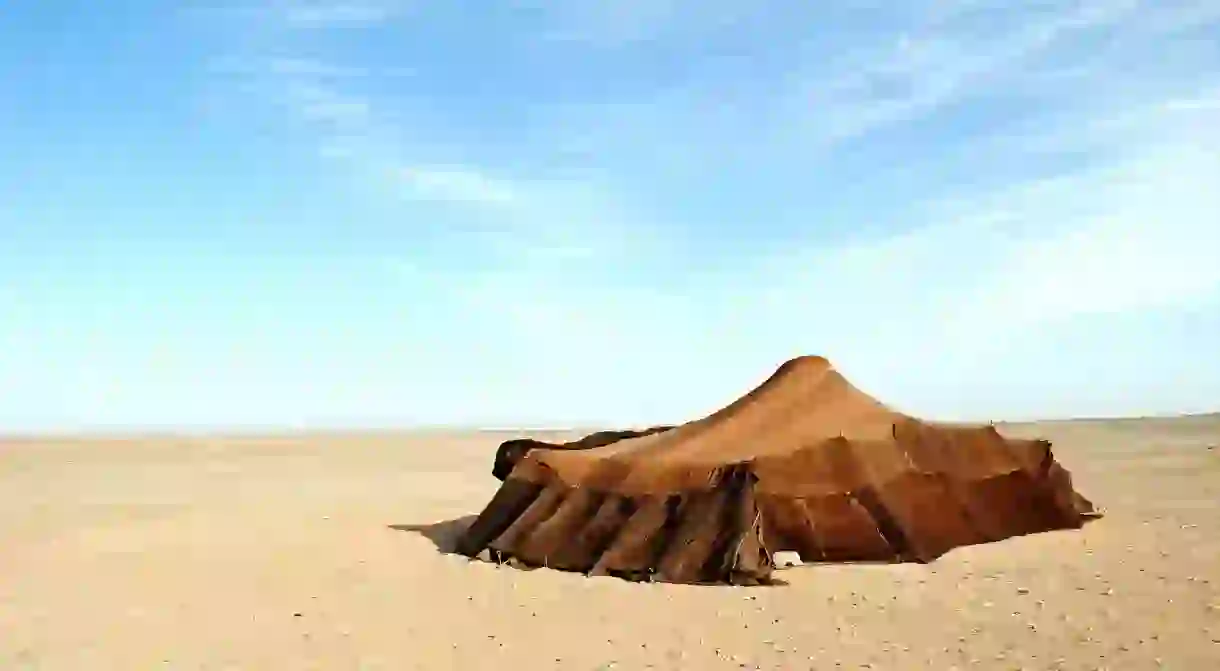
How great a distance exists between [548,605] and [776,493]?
4.25 metres

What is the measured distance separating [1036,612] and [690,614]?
12.9 ft

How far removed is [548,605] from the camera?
1378 centimetres

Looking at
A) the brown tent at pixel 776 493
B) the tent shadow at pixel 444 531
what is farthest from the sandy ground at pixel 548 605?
the brown tent at pixel 776 493

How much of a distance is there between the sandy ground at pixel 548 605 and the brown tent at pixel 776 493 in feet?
1.89

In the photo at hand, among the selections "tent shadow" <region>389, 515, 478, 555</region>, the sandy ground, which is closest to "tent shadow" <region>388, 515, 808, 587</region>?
"tent shadow" <region>389, 515, 478, 555</region>

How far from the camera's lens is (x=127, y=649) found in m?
12.2

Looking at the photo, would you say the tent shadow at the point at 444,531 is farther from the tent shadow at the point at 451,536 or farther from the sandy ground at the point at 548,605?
the sandy ground at the point at 548,605

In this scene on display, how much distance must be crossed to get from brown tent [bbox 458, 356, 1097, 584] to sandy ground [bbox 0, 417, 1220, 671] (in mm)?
575

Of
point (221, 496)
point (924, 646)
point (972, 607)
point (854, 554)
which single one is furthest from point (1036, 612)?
point (221, 496)

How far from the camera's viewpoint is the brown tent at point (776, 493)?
15.6m

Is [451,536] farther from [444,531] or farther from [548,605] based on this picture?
[548,605]

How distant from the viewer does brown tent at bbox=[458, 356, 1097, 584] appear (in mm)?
A: 15609

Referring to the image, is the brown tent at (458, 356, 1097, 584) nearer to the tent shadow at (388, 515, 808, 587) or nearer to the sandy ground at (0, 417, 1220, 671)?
the tent shadow at (388, 515, 808, 587)

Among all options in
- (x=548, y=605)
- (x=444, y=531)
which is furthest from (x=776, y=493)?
(x=444, y=531)
